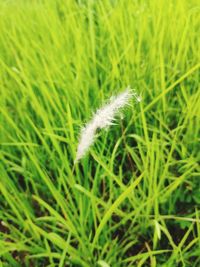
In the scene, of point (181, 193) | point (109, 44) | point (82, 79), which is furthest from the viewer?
point (109, 44)

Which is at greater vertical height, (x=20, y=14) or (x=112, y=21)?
(x=20, y=14)

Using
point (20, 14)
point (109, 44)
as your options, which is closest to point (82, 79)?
point (109, 44)

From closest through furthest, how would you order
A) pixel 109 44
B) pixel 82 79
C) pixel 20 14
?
pixel 82 79
pixel 109 44
pixel 20 14

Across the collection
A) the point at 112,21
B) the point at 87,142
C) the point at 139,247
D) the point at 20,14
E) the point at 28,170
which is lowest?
the point at 139,247

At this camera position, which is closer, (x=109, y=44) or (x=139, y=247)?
(x=139, y=247)

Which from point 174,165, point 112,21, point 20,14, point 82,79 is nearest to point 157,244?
point 174,165

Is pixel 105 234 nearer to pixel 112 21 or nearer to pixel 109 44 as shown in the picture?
pixel 109 44

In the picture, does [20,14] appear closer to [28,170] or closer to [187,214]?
[28,170]
